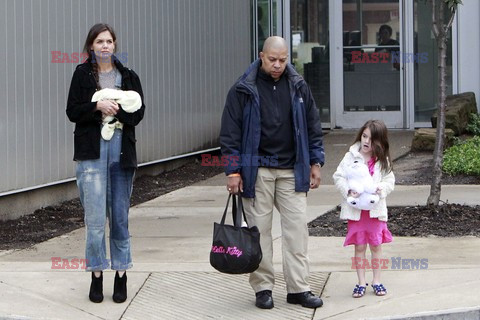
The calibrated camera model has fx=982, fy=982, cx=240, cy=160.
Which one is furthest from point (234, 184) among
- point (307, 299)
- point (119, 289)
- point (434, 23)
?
point (434, 23)

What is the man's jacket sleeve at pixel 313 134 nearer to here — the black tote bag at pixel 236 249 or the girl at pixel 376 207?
the girl at pixel 376 207

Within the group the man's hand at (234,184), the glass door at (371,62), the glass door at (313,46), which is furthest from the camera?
the glass door at (313,46)

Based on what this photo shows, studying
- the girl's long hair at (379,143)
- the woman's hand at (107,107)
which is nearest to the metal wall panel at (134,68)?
the woman's hand at (107,107)

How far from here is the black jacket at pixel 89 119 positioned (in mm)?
6953

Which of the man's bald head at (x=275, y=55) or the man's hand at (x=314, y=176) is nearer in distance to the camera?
A: the man's bald head at (x=275, y=55)

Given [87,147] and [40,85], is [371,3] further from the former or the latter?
[87,147]

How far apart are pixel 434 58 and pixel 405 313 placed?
12.6 metres

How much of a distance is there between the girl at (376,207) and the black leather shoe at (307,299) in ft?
1.16

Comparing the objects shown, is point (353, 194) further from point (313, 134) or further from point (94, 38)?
point (94, 38)

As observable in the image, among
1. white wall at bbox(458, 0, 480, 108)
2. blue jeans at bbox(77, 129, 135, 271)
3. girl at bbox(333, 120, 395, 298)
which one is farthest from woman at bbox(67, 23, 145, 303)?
white wall at bbox(458, 0, 480, 108)

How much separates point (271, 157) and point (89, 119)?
4.31ft

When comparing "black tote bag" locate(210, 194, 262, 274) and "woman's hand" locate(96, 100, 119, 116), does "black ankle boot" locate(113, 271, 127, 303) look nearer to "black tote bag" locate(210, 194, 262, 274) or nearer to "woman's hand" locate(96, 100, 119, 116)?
"black tote bag" locate(210, 194, 262, 274)

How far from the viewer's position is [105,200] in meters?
7.03

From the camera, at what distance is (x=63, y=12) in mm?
11531
